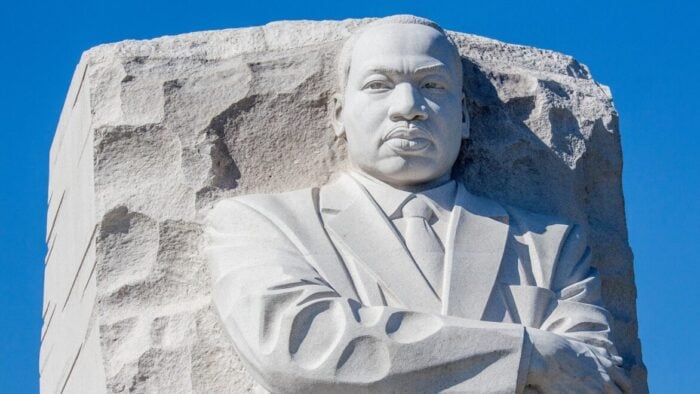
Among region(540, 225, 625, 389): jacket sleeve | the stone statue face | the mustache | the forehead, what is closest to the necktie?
the stone statue face

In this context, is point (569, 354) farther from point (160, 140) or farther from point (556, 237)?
point (160, 140)

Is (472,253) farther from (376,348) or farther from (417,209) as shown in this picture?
(376,348)

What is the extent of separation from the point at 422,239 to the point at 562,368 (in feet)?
2.76

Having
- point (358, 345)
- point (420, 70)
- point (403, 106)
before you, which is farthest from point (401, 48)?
point (358, 345)

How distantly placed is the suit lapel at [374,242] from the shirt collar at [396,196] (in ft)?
0.15

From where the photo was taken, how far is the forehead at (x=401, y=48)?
8.12m

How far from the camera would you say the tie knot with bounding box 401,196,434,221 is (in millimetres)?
8000

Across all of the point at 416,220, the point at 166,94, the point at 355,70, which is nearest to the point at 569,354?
the point at 416,220

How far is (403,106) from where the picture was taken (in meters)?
8.02

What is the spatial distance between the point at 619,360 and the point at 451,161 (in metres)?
1.14

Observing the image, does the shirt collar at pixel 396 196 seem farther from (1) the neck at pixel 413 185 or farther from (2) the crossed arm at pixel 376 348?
(2) the crossed arm at pixel 376 348

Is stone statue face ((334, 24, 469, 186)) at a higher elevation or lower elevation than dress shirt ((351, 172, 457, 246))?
higher

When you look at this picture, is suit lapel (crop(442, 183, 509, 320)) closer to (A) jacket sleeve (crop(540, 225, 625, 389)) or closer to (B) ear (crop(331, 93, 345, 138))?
(A) jacket sleeve (crop(540, 225, 625, 389))

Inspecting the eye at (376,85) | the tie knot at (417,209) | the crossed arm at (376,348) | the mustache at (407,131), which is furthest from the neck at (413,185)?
the crossed arm at (376,348)
